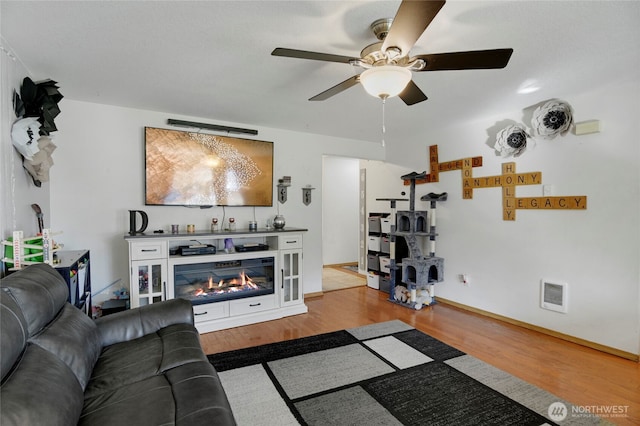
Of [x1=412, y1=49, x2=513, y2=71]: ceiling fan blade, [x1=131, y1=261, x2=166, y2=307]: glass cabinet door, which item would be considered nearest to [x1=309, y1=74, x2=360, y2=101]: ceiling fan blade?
[x1=412, y1=49, x2=513, y2=71]: ceiling fan blade

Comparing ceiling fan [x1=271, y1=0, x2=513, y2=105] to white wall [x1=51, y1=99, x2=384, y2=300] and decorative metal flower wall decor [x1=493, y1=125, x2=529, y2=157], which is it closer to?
decorative metal flower wall decor [x1=493, y1=125, x2=529, y2=157]

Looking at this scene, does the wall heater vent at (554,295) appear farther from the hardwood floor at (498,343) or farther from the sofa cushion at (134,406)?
the sofa cushion at (134,406)

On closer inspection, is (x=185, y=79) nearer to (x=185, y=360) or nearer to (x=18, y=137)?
(x=18, y=137)

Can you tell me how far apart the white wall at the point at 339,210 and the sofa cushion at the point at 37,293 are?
5328 mm

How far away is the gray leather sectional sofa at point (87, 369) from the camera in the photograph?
106 centimetres

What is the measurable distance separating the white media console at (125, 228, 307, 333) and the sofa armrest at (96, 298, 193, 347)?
0.99 metres

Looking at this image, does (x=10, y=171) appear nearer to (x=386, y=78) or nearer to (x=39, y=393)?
(x=39, y=393)

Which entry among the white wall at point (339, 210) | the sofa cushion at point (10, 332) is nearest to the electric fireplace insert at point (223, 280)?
the sofa cushion at point (10, 332)

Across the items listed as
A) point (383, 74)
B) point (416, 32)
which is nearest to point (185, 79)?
point (383, 74)

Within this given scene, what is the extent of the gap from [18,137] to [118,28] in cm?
104

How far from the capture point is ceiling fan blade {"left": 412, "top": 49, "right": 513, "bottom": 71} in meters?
1.53

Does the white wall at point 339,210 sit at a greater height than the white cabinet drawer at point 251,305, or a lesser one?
greater

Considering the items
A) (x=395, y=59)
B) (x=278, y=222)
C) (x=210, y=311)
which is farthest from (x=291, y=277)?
(x=395, y=59)

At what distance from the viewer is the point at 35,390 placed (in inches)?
40.9
